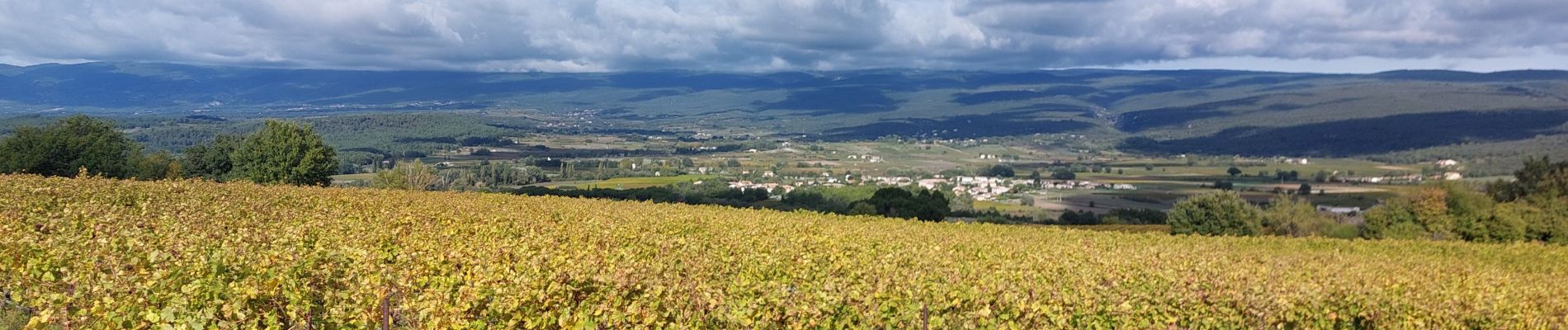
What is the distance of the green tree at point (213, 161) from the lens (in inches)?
2265

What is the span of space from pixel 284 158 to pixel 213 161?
13.5 metres

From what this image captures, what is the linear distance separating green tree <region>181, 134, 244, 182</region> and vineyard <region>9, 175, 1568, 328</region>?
146ft

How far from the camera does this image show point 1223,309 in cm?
996

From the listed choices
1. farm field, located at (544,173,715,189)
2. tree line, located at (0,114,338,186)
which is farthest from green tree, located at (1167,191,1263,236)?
farm field, located at (544,173,715,189)

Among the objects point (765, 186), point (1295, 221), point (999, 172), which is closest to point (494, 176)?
point (765, 186)

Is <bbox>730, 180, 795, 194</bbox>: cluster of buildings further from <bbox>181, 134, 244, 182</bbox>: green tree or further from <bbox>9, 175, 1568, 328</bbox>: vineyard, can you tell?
<bbox>9, 175, 1568, 328</bbox>: vineyard

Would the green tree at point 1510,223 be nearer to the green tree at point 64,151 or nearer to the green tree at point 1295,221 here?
the green tree at point 1295,221

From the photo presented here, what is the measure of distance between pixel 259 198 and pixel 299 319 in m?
12.1

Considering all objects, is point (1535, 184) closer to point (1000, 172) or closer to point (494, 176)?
point (1000, 172)

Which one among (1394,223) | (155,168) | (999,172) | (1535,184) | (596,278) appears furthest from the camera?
(999,172)

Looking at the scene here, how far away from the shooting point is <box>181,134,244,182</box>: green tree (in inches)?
2265

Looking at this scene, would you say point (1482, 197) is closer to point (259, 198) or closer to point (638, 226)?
point (638, 226)

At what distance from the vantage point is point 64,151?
4800cm

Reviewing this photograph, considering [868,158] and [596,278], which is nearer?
[596,278]
